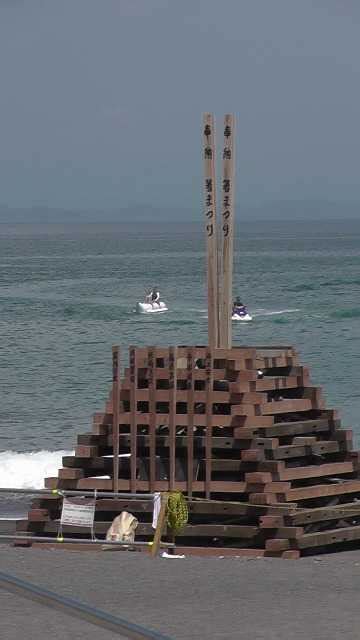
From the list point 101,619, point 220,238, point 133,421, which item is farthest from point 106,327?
point 101,619

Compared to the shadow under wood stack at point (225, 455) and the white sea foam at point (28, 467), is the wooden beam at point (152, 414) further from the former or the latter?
the white sea foam at point (28, 467)

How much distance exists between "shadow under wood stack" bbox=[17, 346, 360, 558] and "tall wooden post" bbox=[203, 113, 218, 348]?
471mm

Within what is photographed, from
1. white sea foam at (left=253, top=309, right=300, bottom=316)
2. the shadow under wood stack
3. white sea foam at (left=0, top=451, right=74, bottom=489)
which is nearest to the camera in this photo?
the shadow under wood stack

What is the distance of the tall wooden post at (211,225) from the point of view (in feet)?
51.9

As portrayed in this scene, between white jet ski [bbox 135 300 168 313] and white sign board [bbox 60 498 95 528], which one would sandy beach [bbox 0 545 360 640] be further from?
white jet ski [bbox 135 300 168 313]

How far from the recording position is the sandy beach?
36.7 ft

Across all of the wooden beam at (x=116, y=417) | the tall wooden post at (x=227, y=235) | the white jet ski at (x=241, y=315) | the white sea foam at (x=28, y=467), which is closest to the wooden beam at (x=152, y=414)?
the wooden beam at (x=116, y=417)

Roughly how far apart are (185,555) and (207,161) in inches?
159

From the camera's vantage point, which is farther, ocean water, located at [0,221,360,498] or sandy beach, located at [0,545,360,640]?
ocean water, located at [0,221,360,498]

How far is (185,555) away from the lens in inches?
574

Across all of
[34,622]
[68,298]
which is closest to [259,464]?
[34,622]

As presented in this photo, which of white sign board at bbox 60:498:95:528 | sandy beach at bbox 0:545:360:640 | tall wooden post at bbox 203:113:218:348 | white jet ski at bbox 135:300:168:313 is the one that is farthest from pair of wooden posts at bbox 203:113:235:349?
Result: white jet ski at bbox 135:300:168:313

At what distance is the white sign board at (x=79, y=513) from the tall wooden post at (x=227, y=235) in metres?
2.24

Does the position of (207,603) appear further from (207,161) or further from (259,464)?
(207,161)
